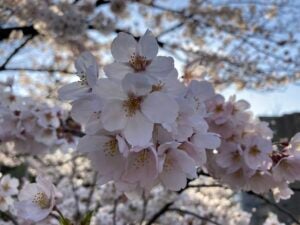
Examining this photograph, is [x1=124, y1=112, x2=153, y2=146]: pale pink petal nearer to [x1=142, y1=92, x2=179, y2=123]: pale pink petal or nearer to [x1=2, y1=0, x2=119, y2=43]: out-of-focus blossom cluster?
[x1=142, y1=92, x2=179, y2=123]: pale pink petal

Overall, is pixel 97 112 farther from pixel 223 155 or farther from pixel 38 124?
pixel 38 124

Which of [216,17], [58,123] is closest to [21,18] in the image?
[216,17]

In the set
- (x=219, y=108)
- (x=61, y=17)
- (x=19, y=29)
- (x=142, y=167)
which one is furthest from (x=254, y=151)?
(x=19, y=29)

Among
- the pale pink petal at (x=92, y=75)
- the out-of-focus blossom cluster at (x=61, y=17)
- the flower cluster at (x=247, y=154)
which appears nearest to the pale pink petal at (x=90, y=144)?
the pale pink petal at (x=92, y=75)

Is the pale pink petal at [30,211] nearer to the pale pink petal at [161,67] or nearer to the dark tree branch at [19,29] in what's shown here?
the pale pink petal at [161,67]

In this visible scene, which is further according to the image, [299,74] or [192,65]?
[299,74]

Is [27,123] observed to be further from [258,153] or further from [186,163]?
[186,163]

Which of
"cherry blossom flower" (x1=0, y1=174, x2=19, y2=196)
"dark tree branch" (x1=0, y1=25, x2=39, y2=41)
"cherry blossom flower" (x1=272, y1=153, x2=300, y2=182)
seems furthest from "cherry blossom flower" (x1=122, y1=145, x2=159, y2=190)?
"dark tree branch" (x1=0, y1=25, x2=39, y2=41)
